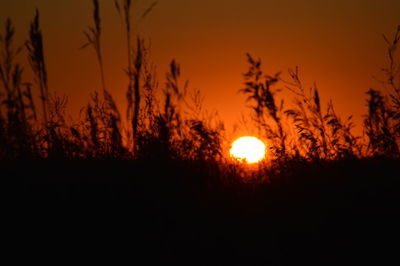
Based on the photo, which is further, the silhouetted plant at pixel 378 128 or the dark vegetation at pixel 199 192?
the silhouetted plant at pixel 378 128

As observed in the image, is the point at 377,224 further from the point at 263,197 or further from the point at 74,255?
the point at 74,255

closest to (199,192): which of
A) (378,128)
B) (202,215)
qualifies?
(202,215)

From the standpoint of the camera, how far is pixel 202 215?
246 centimetres

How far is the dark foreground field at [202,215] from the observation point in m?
2.12

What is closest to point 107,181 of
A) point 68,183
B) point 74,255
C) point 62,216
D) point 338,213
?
point 68,183

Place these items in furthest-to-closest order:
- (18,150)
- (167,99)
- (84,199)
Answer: (167,99)
(18,150)
(84,199)

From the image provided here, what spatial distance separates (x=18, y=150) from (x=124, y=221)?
5.26 ft

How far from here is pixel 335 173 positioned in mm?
2979

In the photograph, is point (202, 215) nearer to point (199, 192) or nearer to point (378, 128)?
point (199, 192)

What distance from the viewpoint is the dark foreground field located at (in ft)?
6.97

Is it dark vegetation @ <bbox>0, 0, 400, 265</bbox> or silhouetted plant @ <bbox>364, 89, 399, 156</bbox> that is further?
silhouetted plant @ <bbox>364, 89, 399, 156</bbox>

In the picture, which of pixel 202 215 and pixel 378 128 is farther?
pixel 378 128

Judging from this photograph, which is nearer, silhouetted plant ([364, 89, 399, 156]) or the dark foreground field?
Result: the dark foreground field

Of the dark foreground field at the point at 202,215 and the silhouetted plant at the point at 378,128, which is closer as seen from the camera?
the dark foreground field at the point at 202,215
